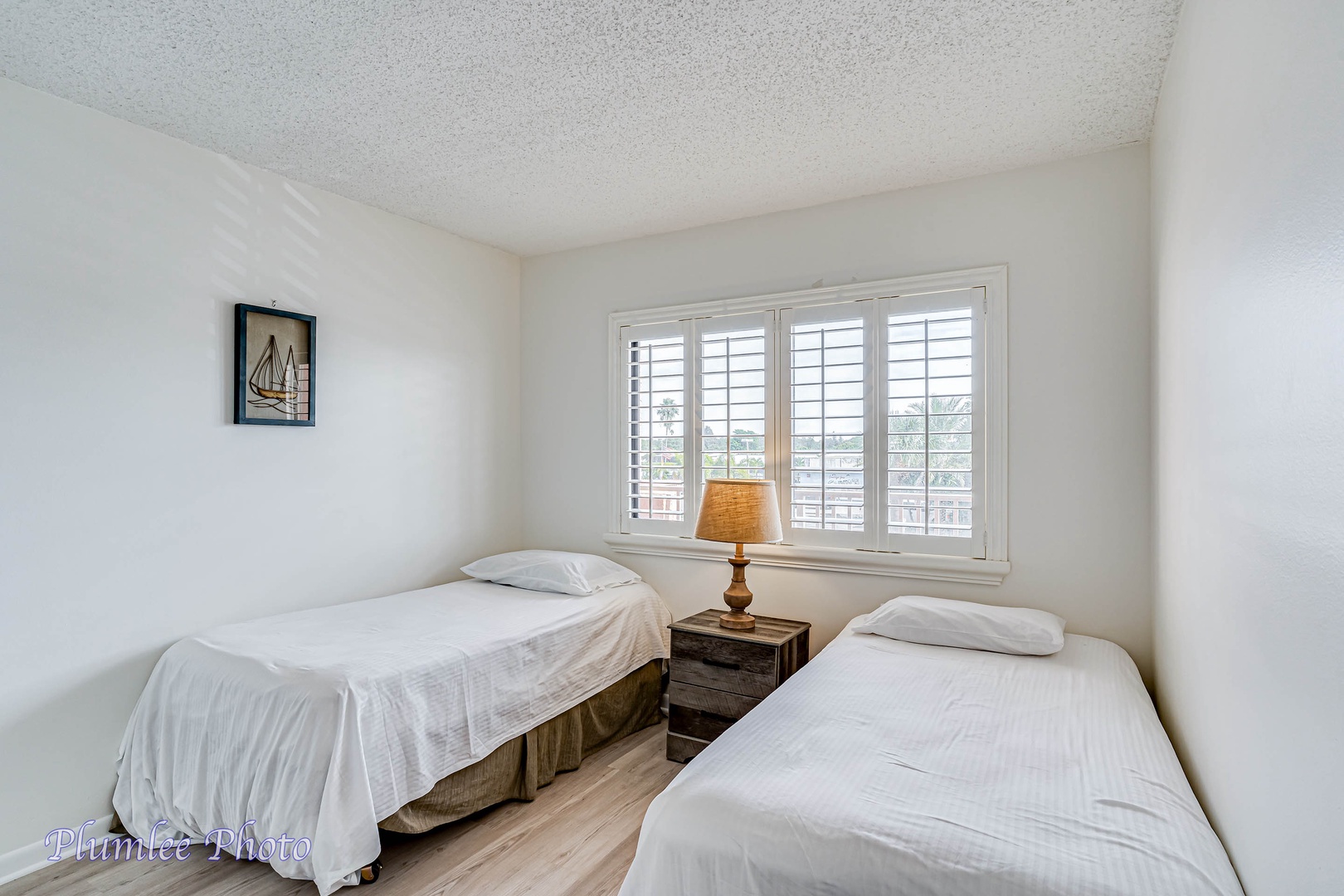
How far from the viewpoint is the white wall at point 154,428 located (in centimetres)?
219

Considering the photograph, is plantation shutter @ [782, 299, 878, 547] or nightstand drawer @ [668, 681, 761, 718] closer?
nightstand drawer @ [668, 681, 761, 718]

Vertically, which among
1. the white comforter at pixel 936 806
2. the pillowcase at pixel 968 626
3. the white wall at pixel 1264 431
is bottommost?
the white comforter at pixel 936 806

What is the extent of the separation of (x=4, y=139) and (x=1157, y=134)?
3723mm

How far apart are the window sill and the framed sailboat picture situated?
1.66 meters

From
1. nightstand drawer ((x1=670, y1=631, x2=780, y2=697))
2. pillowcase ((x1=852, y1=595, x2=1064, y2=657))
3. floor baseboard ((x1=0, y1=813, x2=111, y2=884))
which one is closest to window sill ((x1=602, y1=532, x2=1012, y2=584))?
pillowcase ((x1=852, y1=595, x2=1064, y2=657))

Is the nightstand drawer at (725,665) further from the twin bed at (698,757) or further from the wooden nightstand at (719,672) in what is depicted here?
the twin bed at (698,757)

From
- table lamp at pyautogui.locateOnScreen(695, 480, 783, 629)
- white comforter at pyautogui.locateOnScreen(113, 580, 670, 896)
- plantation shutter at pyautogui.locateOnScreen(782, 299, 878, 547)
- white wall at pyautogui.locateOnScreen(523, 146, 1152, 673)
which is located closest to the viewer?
white comforter at pyautogui.locateOnScreen(113, 580, 670, 896)

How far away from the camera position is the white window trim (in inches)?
109

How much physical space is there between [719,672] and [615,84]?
2209mm

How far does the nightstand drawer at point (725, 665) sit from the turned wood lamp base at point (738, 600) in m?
0.12

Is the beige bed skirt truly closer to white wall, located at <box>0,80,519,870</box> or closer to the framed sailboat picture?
white wall, located at <box>0,80,519,870</box>

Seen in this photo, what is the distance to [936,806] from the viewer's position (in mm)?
1375

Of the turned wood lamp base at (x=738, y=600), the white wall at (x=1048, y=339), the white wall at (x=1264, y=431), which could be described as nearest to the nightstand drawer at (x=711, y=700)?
the turned wood lamp base at (x=738, y=600)

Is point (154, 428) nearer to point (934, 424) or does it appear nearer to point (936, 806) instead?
point (936, 806)
